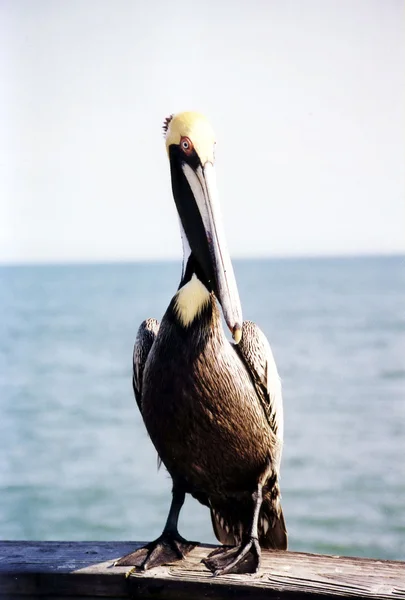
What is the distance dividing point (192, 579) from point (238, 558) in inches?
5.6

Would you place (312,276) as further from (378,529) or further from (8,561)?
(8,561)

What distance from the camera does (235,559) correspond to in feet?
6.70

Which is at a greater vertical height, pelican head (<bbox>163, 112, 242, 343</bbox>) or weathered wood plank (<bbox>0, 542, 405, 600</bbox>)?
pelican head (<bbox>163, 112, 242, 343</bbox>)

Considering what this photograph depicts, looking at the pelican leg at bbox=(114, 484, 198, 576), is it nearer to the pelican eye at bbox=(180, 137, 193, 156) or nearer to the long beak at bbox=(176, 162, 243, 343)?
the long beak at bbox=(176, 162, 243, 343)

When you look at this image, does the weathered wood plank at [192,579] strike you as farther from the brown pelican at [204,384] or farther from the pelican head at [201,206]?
the pelican head at [201,206]

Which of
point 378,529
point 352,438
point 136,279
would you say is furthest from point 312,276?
point 378,529

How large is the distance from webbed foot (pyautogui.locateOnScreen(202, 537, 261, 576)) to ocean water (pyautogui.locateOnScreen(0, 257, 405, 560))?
1.08 m

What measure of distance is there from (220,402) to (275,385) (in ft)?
0.92

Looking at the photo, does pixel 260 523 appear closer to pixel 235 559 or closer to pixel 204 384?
pixel 235 559

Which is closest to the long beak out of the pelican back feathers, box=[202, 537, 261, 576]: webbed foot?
the pelican back feathers

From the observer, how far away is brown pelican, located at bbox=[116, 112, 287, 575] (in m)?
2.09

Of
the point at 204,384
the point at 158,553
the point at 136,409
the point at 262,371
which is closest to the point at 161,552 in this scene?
the point at 158,553

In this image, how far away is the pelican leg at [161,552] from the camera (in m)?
2.04

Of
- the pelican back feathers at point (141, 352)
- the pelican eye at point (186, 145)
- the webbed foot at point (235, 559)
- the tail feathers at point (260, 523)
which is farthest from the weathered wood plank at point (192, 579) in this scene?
the pelican eye at point (186, 145)
